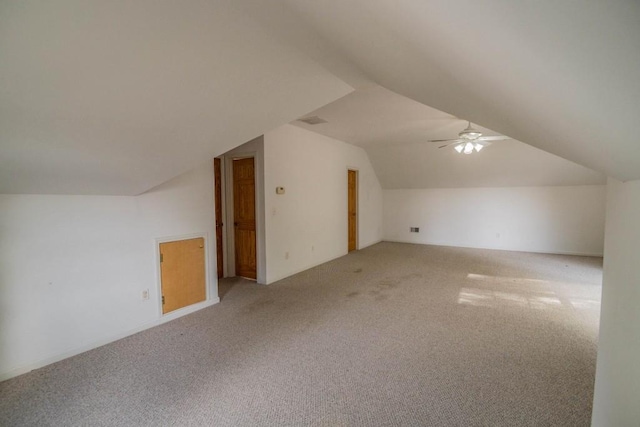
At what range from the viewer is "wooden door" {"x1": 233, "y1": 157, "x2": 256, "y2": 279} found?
16.2 feet

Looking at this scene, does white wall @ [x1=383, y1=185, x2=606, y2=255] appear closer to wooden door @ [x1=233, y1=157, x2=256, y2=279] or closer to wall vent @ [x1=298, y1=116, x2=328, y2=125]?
wall vent @ [x1=298, y1=116, x2=328, y2=125]

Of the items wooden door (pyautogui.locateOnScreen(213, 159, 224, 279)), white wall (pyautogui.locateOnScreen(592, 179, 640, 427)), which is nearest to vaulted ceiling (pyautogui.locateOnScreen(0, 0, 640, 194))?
white wall (pyautogui.locateOnScreen(592, 179, 640, 427))

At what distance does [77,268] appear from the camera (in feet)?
9.02

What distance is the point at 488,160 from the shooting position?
22.4 ft

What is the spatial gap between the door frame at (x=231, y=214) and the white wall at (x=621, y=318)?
3.97 m

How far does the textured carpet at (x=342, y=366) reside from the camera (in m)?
1.99

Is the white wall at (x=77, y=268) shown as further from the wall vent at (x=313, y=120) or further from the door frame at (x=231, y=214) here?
the wall vent at (x=313, y=120)

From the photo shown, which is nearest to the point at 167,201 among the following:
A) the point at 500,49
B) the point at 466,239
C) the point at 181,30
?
the point at 181,30

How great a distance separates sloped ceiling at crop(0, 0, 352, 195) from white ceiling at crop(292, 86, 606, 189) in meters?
1.49

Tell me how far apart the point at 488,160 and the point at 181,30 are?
7.01 meters

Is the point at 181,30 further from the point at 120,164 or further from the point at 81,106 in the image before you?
the point at 120,164

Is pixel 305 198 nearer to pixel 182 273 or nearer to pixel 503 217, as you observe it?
pixel 182 273

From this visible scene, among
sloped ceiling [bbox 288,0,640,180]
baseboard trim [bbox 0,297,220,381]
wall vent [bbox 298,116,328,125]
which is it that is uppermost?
wall vent [bbox 298,116,328,125]

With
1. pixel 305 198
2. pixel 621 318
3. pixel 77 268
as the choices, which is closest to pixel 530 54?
pixel 621 318
